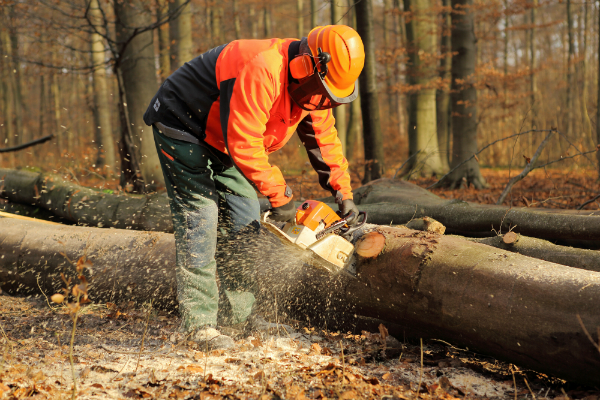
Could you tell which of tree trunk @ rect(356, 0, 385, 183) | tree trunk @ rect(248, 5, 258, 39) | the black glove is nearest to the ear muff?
the black glove

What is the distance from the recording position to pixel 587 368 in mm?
1945

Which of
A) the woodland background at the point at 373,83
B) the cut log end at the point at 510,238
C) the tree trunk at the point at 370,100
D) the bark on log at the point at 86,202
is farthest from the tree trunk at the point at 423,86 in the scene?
the cut log end at the point at 510,238

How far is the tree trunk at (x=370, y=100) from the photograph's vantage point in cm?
664

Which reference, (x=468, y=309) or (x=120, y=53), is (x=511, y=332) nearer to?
(x=468, y=309)

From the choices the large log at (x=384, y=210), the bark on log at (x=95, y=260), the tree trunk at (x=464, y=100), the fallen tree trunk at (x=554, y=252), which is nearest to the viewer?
the fallen tree trunk at (x=554, y=252)

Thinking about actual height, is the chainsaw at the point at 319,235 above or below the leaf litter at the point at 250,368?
above

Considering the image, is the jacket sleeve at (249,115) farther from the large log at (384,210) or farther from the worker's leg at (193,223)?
the large log at (384,210)

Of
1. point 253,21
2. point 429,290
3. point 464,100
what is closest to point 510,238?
point 429,290

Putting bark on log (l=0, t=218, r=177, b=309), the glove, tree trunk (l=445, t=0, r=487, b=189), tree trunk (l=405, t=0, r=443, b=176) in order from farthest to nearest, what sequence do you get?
tree trunk (l=405, t=0, r=443, b=176), tree trunk (l=445, t=0, r=487, b=189), bark on log (l=0, t=218, r=177, b=309), the glove

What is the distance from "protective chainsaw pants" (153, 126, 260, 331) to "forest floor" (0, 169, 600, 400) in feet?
0.89

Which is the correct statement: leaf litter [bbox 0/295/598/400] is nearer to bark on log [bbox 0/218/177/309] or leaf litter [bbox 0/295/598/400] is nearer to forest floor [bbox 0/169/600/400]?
forest floor [bbox 0/169/600/400]

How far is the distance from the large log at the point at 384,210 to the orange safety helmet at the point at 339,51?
1706 mm

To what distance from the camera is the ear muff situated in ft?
7.68

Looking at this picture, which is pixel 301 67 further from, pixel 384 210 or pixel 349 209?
pixel 384 210
